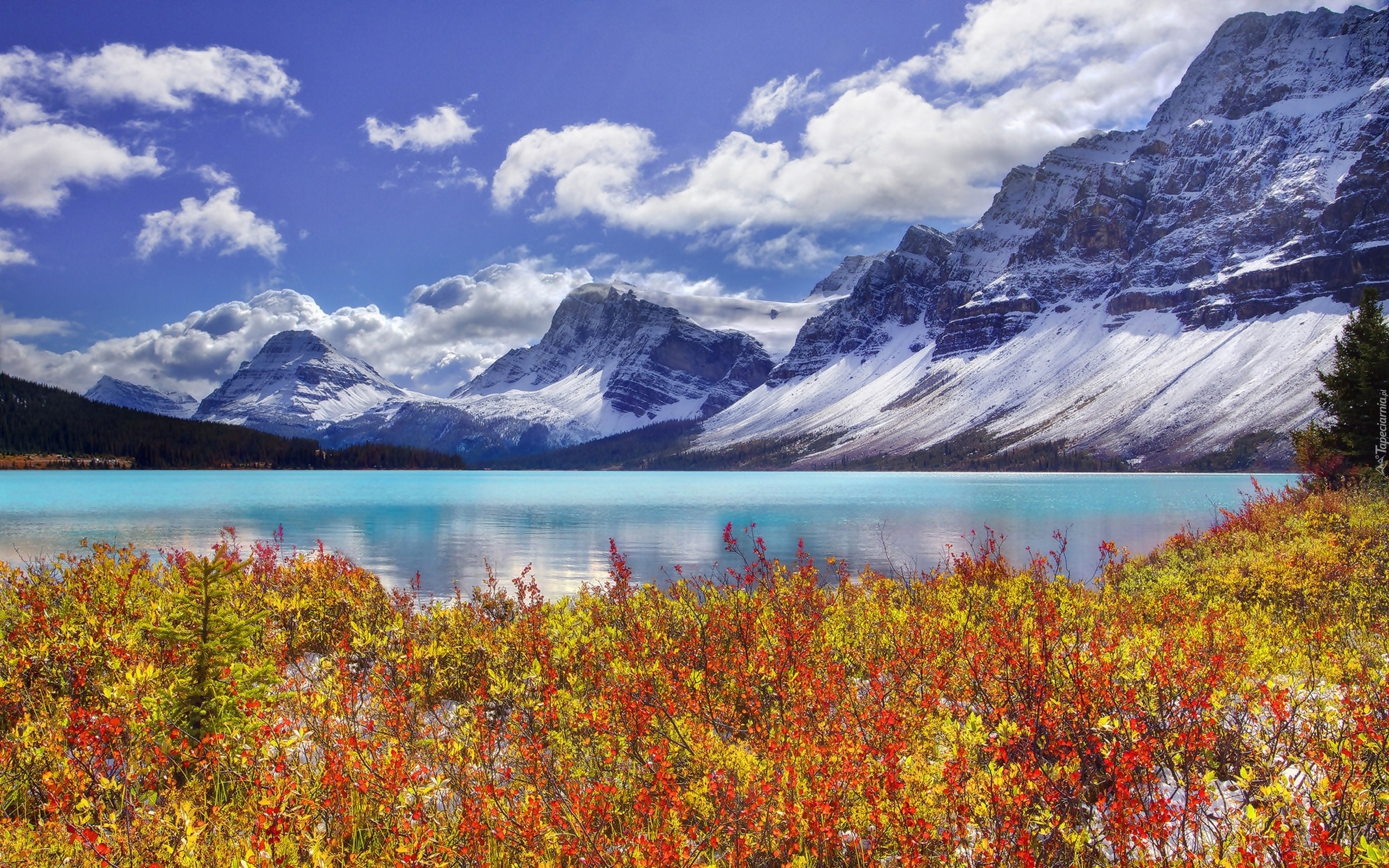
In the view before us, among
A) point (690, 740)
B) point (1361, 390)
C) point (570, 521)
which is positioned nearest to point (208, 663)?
point (690, 740)

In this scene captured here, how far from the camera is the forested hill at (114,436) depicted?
161750 mm

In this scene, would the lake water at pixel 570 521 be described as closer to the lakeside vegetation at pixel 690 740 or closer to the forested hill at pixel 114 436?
the lakeside vegetation at pixel 690 740

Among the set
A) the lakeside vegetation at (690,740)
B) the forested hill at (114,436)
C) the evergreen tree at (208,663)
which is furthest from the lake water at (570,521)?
the forested hill at (114,436)

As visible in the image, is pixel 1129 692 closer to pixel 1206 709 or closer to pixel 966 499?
pixel 1206 709

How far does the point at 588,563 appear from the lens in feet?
100

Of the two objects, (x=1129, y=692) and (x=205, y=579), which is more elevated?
(x=205, y=579)

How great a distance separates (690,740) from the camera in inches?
243

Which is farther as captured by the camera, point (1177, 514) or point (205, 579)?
point (1177, 514)

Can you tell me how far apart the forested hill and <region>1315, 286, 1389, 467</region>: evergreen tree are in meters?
196

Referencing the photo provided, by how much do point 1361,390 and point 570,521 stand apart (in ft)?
138

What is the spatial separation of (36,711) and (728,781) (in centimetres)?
664

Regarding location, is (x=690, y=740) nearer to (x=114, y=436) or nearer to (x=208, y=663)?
(x=208, y=663)

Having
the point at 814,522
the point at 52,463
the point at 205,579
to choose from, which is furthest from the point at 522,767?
the point at 52,463

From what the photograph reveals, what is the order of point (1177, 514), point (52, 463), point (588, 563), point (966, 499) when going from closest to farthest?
1. point (588, 563)
2. point (1177, 514)
3. point (966, 499)
4. point (52, 463)
